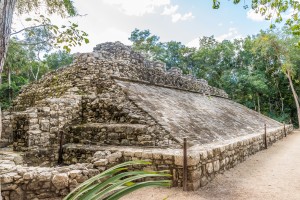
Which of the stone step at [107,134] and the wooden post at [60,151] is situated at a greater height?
the stone step at [107,134]

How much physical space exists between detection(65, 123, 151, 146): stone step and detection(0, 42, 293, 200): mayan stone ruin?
1.1 inches

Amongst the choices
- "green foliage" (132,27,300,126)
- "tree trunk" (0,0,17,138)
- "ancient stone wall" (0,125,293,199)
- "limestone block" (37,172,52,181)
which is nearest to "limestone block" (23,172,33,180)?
"ancient stone wall" (0,125,293,199)

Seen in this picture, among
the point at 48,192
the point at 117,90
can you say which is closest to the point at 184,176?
the point at 48,192

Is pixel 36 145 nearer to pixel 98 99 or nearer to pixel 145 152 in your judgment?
pixel 98 99

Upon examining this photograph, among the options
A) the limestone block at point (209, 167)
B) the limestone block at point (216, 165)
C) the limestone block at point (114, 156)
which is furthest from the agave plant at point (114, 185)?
the limestone block at point (216, 165)

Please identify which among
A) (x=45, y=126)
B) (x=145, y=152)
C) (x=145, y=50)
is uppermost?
(x=145, y=50)

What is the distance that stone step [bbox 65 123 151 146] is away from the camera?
6.34m

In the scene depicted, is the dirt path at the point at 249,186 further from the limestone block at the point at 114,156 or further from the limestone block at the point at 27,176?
A: the limestone block at the point at 27,176

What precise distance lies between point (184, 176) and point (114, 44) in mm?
7724

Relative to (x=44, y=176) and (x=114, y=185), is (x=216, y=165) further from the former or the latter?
(x=114, y=185)

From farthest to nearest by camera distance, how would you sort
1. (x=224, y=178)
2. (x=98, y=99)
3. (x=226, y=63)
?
(x=226, y=63), (x=98, y=99), (x=224, y=178)

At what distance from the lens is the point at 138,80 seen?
33.5 feet

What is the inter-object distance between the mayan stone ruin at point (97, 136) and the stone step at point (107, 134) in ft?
0.09

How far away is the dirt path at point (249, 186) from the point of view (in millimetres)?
4461
